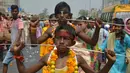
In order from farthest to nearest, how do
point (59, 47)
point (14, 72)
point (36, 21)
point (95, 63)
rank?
point (14, 72) → point (95, 63) → point (36, 21) → point (59, 47)

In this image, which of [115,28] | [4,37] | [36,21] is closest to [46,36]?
[36,21]

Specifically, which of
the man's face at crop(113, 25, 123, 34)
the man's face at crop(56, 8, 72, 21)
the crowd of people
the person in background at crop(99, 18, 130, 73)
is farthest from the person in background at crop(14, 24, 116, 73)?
the person in background at crop(99, 18, 130, 73)

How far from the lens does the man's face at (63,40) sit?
4508 millimetres

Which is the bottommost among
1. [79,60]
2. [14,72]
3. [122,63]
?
[14,72]

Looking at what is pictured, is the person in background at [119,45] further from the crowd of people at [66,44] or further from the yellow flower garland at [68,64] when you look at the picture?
the yellow flower garland at [68,64]

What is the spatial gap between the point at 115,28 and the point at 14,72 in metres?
4.39

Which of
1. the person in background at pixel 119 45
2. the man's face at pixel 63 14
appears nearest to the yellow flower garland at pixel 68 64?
the man's face at pixel 63 14

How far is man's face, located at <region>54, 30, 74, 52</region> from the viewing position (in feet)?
14.8

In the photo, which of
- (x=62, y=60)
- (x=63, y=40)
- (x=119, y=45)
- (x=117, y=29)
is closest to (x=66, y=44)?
(x=63, y=40)

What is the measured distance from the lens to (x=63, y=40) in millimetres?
4570

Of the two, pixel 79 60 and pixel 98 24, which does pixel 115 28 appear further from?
pixel 79 60

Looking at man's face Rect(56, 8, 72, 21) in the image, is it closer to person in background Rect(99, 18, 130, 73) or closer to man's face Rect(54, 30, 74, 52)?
man's face Rect(54, 30, 74, 52)

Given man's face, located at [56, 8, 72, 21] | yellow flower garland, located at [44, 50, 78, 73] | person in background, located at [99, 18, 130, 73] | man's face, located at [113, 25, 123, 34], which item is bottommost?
person in background, located at [99, 18, 130, 73]

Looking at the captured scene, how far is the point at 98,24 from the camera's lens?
5.39 m
